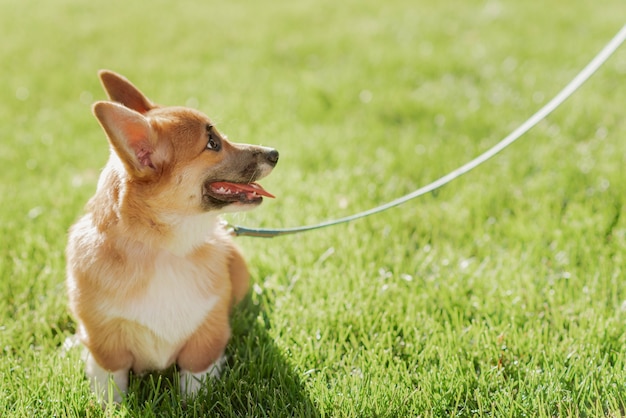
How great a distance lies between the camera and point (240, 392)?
2490 millimetres

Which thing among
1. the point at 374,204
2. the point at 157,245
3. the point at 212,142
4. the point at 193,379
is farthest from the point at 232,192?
the point at 374,204

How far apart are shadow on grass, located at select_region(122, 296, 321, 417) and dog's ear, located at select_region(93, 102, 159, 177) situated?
90 centimetres

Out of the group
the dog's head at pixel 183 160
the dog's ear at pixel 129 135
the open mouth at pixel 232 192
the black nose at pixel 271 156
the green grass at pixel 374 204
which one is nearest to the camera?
the dog's ear at pixel 129 135

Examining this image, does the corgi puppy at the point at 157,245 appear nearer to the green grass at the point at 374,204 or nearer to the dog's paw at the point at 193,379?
the dog's paw at the point at 193,379

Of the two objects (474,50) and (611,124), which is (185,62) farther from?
(611,124)

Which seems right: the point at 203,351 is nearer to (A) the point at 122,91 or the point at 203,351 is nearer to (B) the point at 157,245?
(B) the point at 157,245

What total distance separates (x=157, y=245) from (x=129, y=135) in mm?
456

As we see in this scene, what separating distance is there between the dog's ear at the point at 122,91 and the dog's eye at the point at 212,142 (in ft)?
1.10

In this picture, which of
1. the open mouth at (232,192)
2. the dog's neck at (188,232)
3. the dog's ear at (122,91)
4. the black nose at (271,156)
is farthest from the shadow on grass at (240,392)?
the dog's ear at (122,91)

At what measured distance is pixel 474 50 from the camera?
20.8ft

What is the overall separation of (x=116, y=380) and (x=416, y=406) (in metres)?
1.21

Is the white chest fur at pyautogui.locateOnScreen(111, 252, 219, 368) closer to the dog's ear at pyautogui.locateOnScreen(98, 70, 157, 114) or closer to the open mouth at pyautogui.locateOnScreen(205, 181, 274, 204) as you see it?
the open mouth at pyautogui.locateOnScreen(205, 181, 274, 204)

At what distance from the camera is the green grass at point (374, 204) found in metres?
2.51

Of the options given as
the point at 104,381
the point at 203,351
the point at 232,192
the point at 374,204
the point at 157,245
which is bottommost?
the point at 104,381
